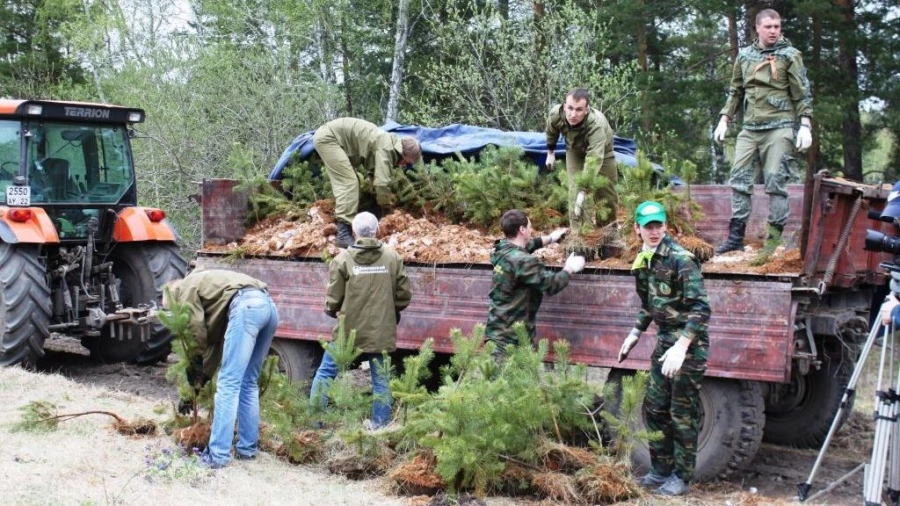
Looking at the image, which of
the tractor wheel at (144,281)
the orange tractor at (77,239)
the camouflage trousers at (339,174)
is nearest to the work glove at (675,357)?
the camouflage trousers at (339,174)

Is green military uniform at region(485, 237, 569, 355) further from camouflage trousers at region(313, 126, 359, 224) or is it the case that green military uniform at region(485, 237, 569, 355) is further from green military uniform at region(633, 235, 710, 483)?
camouflage trousers at region(313, 126, 359, 224)

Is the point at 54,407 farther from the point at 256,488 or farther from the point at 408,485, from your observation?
the point at 408,485

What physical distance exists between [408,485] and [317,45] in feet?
52.1

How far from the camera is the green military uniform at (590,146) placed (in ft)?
24.5

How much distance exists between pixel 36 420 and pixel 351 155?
363 centimetres

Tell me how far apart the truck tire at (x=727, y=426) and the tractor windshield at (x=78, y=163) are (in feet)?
19.9

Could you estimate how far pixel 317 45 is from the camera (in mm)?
20344

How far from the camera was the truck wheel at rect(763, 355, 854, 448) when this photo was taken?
24.0 feet

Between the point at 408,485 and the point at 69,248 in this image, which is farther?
the point at 69,248

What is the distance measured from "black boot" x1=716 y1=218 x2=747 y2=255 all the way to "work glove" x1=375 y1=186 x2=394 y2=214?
2.98 m

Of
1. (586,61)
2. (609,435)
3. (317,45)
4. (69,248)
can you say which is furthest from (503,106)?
(609,435)

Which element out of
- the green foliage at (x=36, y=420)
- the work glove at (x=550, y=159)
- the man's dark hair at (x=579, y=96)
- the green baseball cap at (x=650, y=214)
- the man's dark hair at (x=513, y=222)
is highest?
the man's dark hair at (x=579, y=96)

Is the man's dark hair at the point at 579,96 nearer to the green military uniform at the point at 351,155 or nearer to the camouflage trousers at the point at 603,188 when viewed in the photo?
the camouflage trousers at the point at 603,188

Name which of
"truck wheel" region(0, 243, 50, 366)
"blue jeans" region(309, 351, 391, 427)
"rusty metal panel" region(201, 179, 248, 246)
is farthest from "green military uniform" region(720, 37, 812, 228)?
"truck wheel" region(0, 243, 50, 366)
